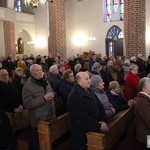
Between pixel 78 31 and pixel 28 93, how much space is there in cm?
1677

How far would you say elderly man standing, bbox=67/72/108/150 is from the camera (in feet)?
10.9

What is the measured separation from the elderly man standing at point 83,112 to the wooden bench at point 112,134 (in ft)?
0.38

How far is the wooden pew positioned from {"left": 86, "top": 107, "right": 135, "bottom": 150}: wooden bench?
0.78 meters

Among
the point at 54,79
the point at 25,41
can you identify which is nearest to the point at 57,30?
the point at 25,41

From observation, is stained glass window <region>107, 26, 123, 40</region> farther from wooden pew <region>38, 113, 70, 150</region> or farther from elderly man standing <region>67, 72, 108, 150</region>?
elderly man standing <region>67, 72, 108, 150</region>

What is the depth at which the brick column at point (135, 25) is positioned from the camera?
1160cm

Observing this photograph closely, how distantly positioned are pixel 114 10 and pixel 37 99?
1618 cm

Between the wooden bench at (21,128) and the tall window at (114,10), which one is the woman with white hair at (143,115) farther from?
the tall window at (114,10)

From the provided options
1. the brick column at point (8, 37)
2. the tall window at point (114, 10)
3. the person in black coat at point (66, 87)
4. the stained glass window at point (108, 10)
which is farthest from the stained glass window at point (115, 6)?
the person in black coat at point (66, 87)

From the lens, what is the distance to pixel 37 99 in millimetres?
3771

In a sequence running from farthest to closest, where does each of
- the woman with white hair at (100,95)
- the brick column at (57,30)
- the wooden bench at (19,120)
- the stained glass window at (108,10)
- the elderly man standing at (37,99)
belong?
the stained glass window at (108,10) < the brick column at (57,30) < the wooden bench at (19,120) < the woman with white hair at (100,95) < the elderly man standing at (37,99)

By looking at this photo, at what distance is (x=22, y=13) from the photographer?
2117 cm

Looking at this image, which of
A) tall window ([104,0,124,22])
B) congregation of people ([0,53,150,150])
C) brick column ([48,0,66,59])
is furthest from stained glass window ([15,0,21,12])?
congregation of people ([0,53,150,150])

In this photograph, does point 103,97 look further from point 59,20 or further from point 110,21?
point 110,21
